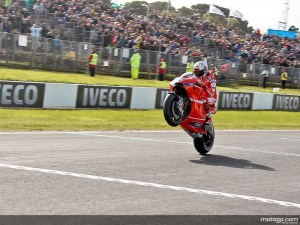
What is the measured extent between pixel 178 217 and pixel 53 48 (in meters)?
25.3

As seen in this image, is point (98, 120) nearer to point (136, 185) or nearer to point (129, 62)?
point (136, 185)

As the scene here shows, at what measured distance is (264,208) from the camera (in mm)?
6742

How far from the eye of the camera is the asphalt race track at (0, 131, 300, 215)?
634 cm

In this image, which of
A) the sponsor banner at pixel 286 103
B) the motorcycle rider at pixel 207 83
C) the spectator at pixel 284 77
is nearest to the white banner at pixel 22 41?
the sponsor banner at pixel 286 103

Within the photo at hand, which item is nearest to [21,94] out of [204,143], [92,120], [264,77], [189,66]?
[92,120]

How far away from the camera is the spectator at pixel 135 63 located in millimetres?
34094

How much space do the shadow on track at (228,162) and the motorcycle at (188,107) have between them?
482mm

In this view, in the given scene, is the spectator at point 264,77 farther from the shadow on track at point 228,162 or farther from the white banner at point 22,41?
the shadow on track at point 228,162

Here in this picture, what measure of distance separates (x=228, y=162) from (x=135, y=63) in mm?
24117

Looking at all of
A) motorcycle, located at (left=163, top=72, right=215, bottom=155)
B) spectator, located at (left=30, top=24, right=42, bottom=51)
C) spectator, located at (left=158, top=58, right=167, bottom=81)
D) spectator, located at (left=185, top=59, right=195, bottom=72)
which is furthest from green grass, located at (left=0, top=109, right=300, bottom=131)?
spectator, located at (left=185, top=59, right=195, bottom=72)

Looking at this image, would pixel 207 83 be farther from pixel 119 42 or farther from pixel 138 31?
pixel 138 31

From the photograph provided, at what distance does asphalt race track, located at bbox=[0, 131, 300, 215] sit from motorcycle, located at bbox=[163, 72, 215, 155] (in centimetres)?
50

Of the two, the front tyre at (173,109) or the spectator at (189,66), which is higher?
the spectator at (189,66)
